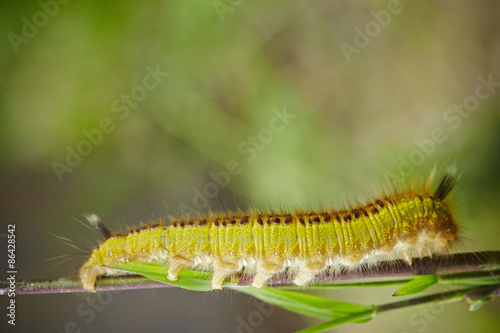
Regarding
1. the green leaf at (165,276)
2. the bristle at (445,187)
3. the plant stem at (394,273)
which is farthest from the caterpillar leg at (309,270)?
the bristle at (445,187)

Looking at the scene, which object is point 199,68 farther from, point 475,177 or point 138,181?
point 475,177

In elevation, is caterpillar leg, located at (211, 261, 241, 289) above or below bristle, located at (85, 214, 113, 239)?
below

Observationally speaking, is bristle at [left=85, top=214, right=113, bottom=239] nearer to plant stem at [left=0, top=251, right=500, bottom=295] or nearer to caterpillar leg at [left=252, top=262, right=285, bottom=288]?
plant stem at [left=0, top=251, right=500, bottom=295]

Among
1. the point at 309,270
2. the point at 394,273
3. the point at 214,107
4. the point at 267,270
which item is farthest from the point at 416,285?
the point at 214,107

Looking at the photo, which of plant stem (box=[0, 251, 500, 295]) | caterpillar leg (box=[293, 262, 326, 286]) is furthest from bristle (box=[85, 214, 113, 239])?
caterpillar leg (box=[293, 262, 326, 286])

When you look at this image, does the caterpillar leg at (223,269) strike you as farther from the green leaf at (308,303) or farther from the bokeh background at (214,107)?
the bokeh background at (214,107)

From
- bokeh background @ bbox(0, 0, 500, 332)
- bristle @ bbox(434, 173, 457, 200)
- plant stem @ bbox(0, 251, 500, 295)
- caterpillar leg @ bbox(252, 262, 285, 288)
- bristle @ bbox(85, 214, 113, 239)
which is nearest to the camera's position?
plant stem @ bbox(0, 251, 500, 295)

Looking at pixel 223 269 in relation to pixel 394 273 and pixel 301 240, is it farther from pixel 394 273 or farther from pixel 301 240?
pixel 394 273
